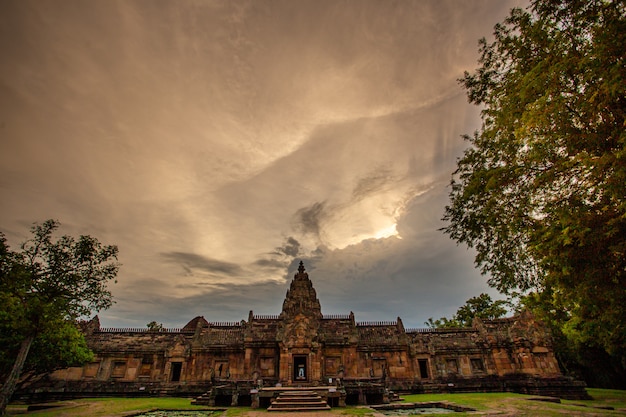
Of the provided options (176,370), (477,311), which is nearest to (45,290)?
(176,370)

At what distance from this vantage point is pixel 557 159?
9516 mm

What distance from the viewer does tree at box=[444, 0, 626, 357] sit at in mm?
7688

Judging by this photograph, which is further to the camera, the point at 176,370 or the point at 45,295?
the point at 176,370

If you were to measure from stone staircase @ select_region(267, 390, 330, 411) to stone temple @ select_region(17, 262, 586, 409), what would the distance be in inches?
248

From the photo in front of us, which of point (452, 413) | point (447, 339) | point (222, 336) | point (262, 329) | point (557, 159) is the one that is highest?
point (557, 159)

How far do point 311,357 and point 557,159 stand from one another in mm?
22846

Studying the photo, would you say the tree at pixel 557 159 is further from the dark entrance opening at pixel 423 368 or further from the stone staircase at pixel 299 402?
the dark entrance opening at pixel 423 368

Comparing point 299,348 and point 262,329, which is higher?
point 262,329

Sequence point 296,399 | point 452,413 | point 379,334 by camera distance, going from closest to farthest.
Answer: point 452,413 → point 296,399 → point 379,334

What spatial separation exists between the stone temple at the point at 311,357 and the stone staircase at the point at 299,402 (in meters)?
6.29

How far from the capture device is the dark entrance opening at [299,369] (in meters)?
25.6

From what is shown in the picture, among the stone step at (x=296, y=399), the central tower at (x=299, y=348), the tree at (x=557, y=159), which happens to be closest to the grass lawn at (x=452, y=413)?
the stone step at (x=296, y=399)

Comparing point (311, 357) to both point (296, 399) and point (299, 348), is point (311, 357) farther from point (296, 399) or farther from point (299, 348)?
point (296, 399)

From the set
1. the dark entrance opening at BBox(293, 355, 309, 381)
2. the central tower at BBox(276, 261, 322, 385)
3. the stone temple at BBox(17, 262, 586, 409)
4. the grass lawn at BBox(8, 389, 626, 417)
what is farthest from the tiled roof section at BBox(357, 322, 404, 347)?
the grass lawn at BBox(8, 389, 626, 417)
